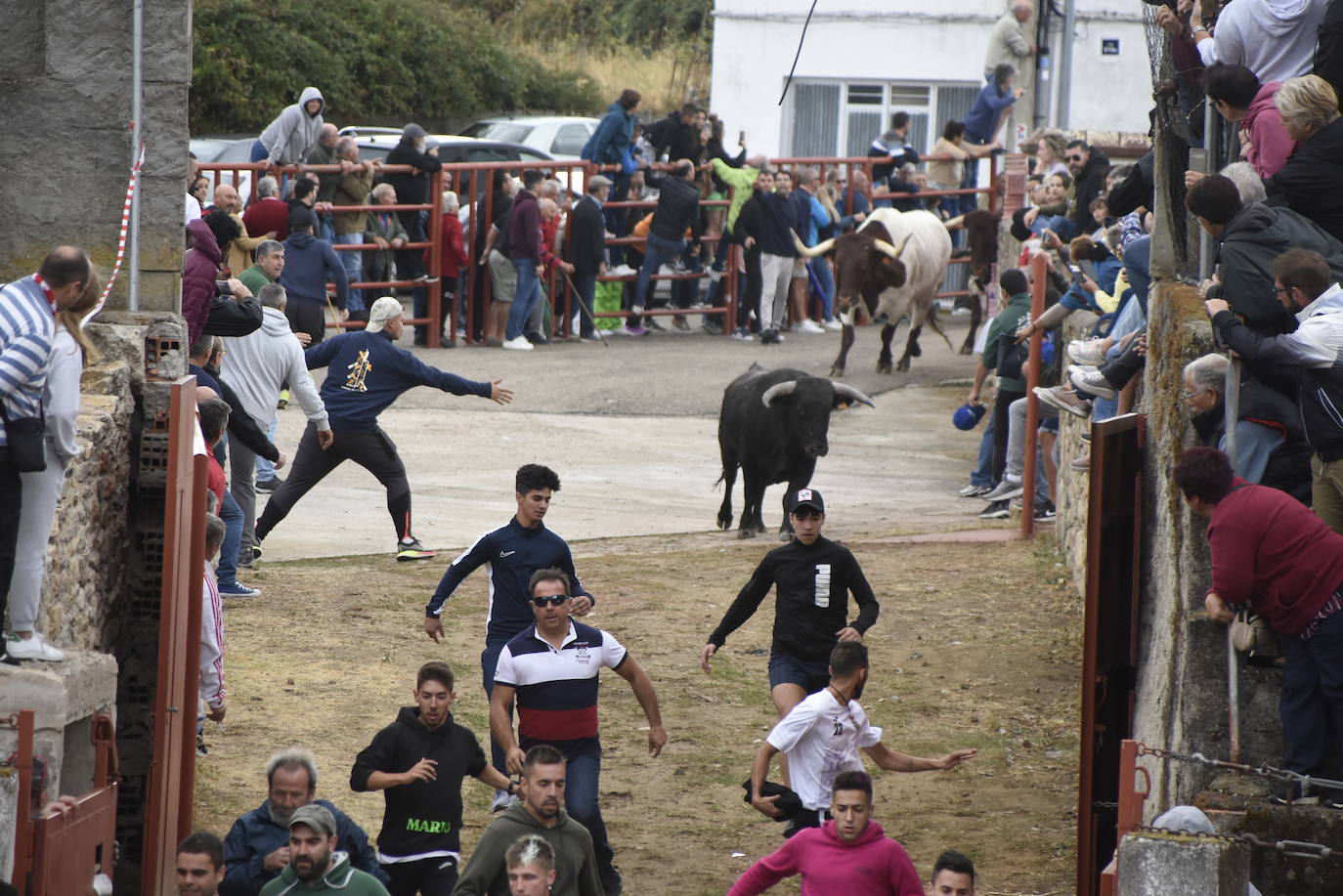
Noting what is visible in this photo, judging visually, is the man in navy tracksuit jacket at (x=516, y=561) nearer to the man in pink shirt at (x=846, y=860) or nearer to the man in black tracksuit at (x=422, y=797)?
the man in black tracksuit at (x=422, y=797)

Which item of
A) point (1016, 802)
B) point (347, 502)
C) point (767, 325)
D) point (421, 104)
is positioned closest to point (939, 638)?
point (1016, 802)

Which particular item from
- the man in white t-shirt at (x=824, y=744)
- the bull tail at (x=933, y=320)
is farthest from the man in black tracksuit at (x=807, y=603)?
the bull tail at (x=933, y=320)

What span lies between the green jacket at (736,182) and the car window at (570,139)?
5.46m

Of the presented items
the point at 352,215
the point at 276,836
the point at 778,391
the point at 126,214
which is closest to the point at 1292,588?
the point at 276,836

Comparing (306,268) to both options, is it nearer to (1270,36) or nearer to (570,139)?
(1270,36)

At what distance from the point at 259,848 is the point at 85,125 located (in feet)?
12.4

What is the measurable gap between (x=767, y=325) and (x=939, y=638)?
12.9 metres

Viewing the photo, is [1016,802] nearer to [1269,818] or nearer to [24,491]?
[1269,818]

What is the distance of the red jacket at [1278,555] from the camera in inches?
272

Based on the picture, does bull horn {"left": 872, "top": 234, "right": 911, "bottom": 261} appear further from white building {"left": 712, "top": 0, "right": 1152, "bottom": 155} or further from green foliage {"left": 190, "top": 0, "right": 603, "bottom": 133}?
green foliage {"left": 190, "top": 0, "right": 603, "bottom": 133}

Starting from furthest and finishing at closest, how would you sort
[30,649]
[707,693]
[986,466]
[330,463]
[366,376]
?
1. [986,466]
2. [330,463]
3. [366,376]
4. [707,693]
5. [30,649]

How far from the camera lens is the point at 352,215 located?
20.6 m

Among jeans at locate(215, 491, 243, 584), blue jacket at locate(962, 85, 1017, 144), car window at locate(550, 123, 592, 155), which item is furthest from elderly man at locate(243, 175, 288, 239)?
blue jacket at locate(962, 85, 1017, 144)

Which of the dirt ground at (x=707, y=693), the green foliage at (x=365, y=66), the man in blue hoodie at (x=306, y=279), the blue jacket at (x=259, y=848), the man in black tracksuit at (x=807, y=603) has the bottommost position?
the dirt ground at (x=707, y=693)
